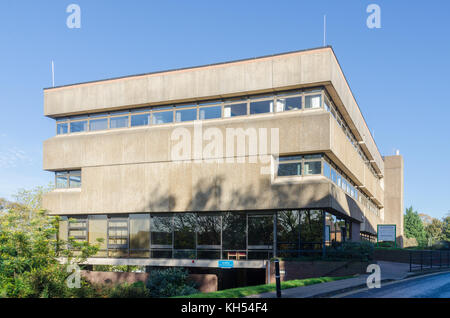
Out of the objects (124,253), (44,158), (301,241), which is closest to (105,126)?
(44,158)

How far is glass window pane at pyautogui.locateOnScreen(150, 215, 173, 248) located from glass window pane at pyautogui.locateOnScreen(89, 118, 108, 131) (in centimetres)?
710

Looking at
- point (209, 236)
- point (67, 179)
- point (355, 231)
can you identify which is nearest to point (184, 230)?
point (209, 236)

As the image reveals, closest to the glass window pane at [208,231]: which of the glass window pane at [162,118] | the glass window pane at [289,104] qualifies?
the glass window pane at [162,118]

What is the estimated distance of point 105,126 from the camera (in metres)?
32.8

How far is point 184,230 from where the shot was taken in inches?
1174

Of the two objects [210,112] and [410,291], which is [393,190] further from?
[410,291]

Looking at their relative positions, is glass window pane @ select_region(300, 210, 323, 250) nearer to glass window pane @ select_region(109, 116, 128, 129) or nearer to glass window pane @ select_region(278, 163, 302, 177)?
glass window pane @ select_region(278, 163, 302, 177)

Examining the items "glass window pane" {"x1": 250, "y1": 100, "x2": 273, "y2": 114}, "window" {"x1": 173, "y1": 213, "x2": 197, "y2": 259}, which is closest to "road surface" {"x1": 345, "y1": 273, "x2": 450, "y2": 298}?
"glass window pane" {"x1": 250, "y1": 100, "x2": 273, "y2": 114}

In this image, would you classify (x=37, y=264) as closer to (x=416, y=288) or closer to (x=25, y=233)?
(x=25, y=233)

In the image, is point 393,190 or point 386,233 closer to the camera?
point 386,233

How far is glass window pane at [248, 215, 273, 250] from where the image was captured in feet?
90.9

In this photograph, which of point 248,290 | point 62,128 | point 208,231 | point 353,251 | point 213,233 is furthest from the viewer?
point 62,128

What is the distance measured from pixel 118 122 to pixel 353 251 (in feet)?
55.2
